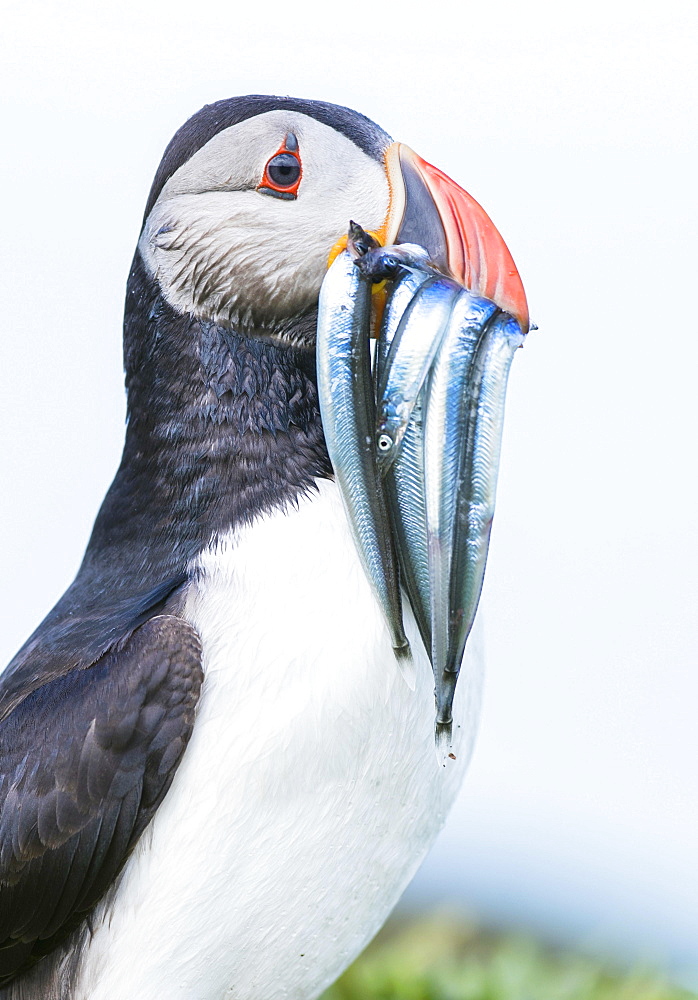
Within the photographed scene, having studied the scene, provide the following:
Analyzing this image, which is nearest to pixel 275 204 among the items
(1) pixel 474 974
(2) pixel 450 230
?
(2) pixel 450 230

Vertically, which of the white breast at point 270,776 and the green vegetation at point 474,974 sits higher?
the white breast at point 270,776

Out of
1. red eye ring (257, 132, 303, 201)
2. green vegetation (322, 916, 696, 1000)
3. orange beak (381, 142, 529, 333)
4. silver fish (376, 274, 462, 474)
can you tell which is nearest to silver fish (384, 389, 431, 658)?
silver fish (376, 274, 462, 474)

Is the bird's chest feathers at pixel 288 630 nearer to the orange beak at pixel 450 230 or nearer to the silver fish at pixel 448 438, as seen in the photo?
the silver fish at pixel 448 438

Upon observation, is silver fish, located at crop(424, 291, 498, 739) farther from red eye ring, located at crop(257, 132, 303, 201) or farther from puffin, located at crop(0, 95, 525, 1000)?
red eye ring, located at crop(257, 132, 303, 201)

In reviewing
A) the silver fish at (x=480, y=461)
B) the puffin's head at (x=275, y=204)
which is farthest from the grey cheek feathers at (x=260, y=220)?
the silver fish at (x=480, y=461)

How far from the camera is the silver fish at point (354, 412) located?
2.03 m

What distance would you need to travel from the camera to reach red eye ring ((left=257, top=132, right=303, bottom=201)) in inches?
87.5

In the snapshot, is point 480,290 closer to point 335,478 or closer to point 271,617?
point 335,478

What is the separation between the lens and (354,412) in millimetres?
2041

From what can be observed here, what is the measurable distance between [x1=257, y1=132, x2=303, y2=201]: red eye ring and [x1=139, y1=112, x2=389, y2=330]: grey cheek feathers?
1cm

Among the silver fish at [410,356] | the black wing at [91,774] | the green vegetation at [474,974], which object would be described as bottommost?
the green vegetation at [474,974]

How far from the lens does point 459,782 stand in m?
2.46

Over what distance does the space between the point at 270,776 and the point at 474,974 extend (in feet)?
6.62

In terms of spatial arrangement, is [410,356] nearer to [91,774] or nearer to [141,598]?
[141,598]
